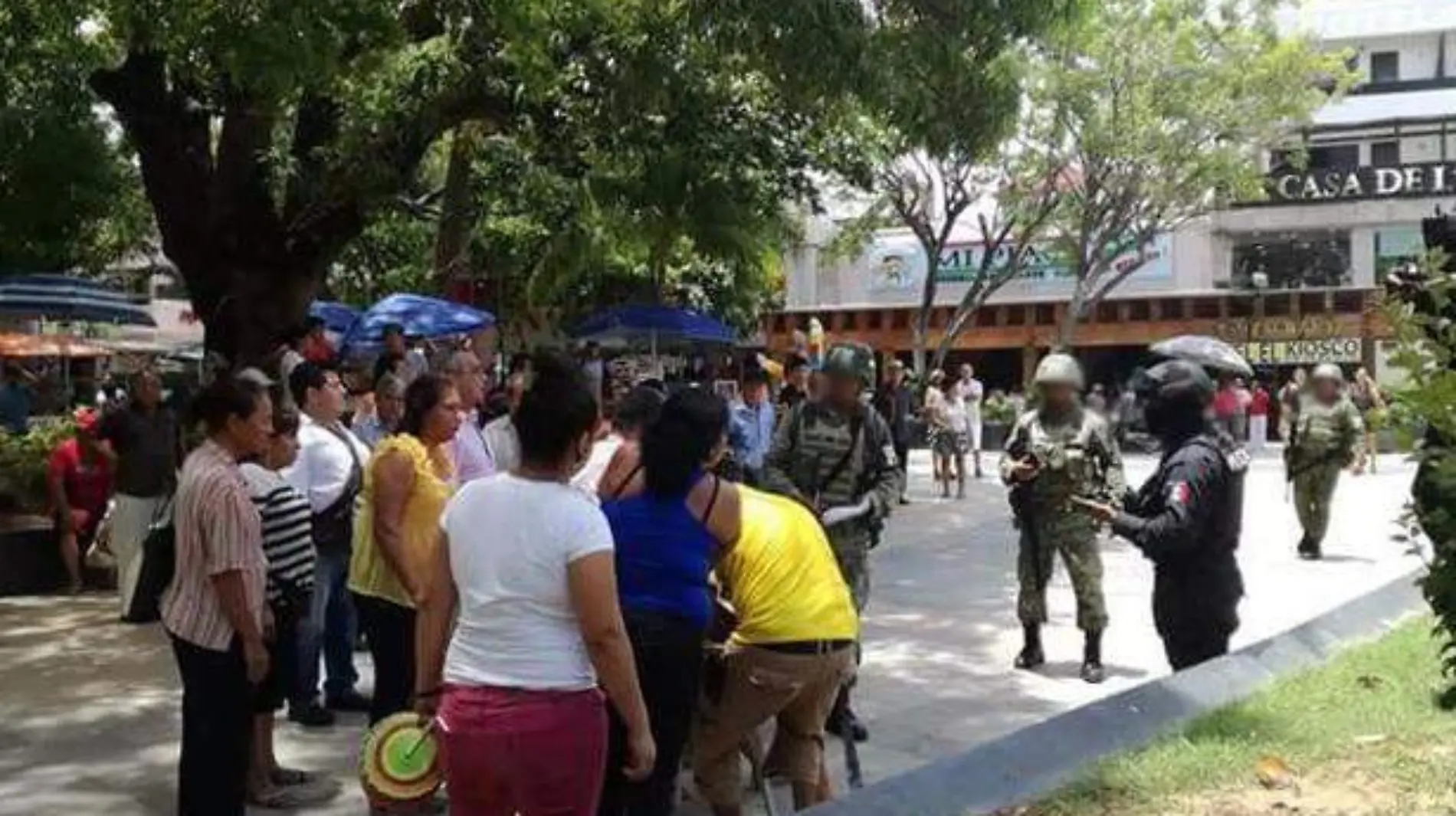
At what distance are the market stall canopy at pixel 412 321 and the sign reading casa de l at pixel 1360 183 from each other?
23537mm

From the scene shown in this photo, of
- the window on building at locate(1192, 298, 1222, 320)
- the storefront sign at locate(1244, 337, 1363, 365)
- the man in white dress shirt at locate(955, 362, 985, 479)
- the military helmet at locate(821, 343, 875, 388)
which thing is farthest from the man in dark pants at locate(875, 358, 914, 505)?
the window on building at locate(1192, 298, 1222, 320)

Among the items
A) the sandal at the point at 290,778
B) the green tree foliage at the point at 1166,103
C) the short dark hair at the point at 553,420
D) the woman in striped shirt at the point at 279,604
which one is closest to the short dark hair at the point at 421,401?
the woman in striped shirt at the point at 279,604

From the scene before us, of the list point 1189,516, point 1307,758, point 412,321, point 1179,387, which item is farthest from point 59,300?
point 1307,758

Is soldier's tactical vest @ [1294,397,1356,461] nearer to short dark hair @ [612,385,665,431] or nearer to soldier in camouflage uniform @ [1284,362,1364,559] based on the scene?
soldier in camouflage uniform @ [1284,362,1364,559]

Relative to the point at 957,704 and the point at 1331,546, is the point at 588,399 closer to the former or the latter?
the point at 957,704

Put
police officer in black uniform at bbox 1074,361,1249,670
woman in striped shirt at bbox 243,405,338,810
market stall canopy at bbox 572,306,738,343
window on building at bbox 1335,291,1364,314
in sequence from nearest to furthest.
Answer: woman in striped shirt at bbox 243,405,338,810 → police officer in black uniform at bbox 1074,361,1249,670 → market stall canopy at bbox 572,306,738,343 → window on building at bbox 1335,291,1364,314

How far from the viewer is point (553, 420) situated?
341 centimetres

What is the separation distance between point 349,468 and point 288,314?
5.67m

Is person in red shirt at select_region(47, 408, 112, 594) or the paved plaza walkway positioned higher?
person in red shirt at select_region(47, 408, 112, 594)

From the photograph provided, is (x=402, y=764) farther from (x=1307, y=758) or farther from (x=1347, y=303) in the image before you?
(x=1347, y=303)

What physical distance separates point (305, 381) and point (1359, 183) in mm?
32143

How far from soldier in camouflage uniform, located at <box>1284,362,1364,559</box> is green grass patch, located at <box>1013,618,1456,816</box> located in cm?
578

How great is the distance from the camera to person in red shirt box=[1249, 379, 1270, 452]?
91.2 ft

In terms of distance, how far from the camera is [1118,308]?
3619 cm
